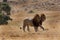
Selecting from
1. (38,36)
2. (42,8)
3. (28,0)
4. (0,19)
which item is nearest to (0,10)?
(0,19)

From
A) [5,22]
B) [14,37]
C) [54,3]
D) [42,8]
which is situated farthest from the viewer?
[54,3]

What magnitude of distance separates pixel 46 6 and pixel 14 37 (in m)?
29.5

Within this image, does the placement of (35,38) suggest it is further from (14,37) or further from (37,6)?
(37,6)

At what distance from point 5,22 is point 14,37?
9294 millimetres

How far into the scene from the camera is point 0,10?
109 feet

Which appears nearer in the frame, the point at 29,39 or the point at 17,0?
the point at 29,39

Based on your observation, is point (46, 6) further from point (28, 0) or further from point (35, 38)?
point (35, 38)

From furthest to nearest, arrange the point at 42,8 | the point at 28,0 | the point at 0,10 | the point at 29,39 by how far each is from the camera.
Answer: the point at 28,0 → the point at 42,8 → the point at 0,10 → the point at 29,39

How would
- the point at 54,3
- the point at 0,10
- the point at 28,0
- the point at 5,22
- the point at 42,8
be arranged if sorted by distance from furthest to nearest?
the point at 28,0 < the point at 54,3 < the point at 42,8 < the point at 0,10 < the point at 5,22

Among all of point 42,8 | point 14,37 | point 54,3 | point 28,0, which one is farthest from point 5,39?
point 28,0

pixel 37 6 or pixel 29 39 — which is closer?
pixel 29 39

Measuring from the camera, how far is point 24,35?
18516 mm

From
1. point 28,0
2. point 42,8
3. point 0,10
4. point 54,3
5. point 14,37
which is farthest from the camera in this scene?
point 28,0

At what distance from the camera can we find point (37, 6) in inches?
1857
